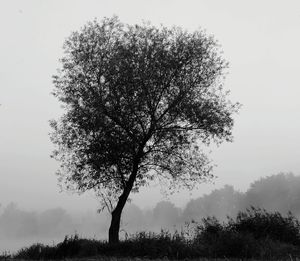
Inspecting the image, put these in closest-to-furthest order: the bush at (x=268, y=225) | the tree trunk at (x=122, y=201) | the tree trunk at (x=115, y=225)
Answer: the bush at (x=268, y=225) → the tree trunk at (x=115, y=225) → the tree trunk at (x=122, y=201)

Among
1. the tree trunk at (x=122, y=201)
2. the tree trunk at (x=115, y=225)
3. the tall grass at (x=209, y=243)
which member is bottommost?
the tall grass at (x=209, y=243)

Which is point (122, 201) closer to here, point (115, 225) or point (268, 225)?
point (115, 225)

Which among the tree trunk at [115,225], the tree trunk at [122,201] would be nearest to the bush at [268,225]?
the tree trunk at [122,201]

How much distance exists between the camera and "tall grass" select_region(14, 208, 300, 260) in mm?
16547

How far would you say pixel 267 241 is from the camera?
1864 cm

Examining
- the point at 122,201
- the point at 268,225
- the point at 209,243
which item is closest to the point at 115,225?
the point at 122,201

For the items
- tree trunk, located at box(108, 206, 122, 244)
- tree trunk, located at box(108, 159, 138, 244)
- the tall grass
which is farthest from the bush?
tree trunk, located at box(108, 206, 122, 244)

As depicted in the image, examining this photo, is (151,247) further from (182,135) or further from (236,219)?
(182,135)

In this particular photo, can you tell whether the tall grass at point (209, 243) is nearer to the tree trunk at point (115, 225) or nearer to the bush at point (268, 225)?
the bush at point (268, 225)

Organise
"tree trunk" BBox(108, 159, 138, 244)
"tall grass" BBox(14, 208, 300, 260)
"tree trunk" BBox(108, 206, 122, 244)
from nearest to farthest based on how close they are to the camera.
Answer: "tall grass" BBox(14, 208, 300, 260)
"tree trunk" BBox(108, 206, 122, 244)
"tree trunk" BBox(108, 159, 138, 244)

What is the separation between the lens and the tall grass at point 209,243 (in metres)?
16.5

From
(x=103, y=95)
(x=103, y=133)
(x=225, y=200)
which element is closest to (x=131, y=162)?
(x=103, y=133)

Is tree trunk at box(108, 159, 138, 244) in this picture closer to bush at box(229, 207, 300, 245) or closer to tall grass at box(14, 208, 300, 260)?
tall grass at box(14, 208, 300, 260)

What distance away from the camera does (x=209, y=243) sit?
60.6 ft
